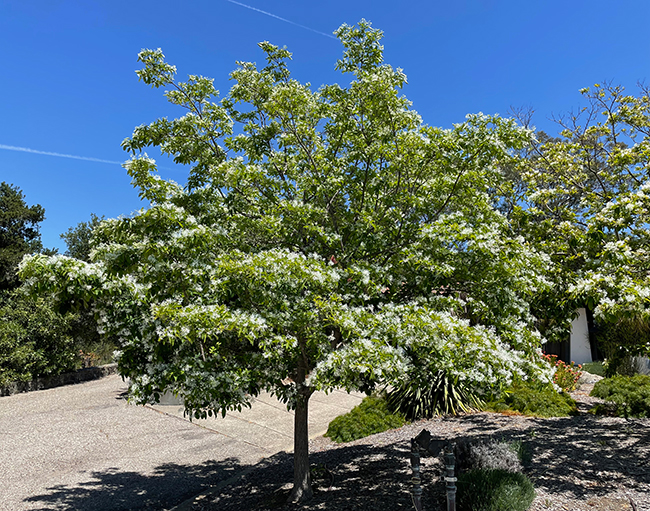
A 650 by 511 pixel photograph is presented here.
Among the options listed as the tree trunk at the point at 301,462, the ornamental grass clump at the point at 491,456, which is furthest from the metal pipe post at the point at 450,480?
the tree trunk at the point at 301,462

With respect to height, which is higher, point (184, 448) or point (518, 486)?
point (518, 486)

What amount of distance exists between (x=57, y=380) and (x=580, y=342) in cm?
2502

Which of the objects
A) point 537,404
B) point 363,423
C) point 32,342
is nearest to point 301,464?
point 363,423

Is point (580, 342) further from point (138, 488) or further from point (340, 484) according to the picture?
point (138, 488)

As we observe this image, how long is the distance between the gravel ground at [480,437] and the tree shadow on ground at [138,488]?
69 centimetres

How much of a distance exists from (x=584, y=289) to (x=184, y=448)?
904 centimetres

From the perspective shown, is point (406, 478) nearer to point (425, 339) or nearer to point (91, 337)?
point (425, 339)

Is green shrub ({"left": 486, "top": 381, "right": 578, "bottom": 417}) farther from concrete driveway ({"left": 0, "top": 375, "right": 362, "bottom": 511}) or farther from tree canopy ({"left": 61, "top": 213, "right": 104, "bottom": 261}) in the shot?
tree canopy ({"left": 61, "top": 213, "right": 104, "bottom": 261})

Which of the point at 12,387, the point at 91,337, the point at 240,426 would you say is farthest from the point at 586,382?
the point at 12,387

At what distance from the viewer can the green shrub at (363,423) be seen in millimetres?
10297

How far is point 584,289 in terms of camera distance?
19.2 ft

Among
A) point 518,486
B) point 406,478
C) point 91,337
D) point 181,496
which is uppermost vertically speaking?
point 91,337

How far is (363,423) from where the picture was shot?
10703 mm

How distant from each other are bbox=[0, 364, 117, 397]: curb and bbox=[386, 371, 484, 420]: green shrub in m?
10.1
